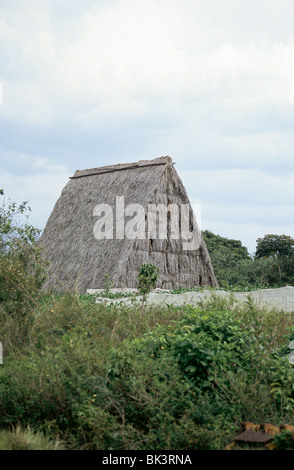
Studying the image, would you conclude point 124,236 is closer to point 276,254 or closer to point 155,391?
point 276,254

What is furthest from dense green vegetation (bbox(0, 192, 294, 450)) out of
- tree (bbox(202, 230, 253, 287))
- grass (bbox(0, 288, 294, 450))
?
tree (bbox(202, 230, 253, 287))

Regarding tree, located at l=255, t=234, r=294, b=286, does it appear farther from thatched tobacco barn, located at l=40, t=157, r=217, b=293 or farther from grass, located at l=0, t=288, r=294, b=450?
grass, located at l=0, t=288, r=294, b=450

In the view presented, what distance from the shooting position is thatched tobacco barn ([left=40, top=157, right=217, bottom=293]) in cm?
1634

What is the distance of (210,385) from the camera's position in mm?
4262

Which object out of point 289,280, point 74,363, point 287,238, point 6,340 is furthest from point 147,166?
point 74,363

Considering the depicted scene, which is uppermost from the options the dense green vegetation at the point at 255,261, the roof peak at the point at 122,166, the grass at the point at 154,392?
the roof peak at the point at 122,166

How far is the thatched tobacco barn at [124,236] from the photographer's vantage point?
1634cm

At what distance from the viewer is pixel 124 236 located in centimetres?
1659

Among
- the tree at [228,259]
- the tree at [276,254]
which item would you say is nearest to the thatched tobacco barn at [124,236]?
the tree at [228,259]

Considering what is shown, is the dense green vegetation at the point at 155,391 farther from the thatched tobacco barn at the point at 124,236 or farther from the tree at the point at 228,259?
the tree at the point at 228,259

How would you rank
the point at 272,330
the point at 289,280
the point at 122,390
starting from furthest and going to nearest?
the point at 289,280 < the point at 272,330 < the point at 122,390

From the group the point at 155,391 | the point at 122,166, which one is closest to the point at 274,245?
the point at 122,166
